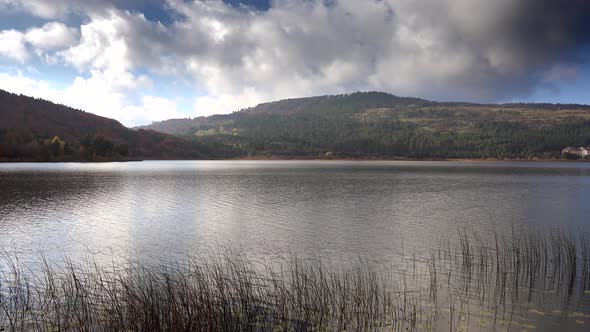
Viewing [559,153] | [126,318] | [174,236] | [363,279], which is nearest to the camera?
[126,318]

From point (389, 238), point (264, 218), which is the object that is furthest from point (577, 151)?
point (389, 238)

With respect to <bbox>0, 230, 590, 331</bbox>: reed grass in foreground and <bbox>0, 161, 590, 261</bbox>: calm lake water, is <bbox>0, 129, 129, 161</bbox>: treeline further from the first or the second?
<bbox>0, 230, 590, 331</bbox>: reed grass in foreground

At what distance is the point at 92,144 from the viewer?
132 m

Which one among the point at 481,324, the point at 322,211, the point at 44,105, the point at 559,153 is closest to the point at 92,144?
the point at 44,105

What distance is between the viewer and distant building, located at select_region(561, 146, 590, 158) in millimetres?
181750

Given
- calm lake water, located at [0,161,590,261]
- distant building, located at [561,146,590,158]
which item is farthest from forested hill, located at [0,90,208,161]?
distant building, located at [561,146,590,158]

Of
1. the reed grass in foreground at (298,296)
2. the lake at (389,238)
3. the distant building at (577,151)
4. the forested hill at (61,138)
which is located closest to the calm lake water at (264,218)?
the lake at (389,238)

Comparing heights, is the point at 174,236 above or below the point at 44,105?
below

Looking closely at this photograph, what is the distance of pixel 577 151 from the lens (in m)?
188

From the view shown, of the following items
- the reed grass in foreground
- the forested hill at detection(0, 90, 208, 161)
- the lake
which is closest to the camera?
the reed grass in foreground

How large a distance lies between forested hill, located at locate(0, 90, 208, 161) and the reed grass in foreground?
400ft

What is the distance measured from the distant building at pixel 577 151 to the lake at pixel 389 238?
553 ft

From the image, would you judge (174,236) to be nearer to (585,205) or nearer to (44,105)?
(585,205)

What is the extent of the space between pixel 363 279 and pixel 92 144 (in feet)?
447
